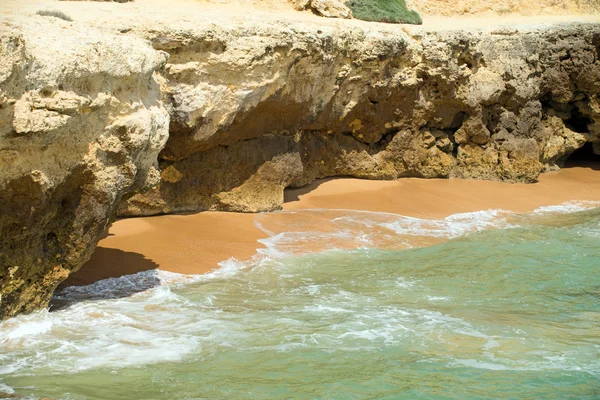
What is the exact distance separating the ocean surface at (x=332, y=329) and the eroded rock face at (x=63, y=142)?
65 centimetres

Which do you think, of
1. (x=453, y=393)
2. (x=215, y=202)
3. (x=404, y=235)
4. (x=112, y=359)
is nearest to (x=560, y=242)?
(x=404, y=235)

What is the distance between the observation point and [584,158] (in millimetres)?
21688

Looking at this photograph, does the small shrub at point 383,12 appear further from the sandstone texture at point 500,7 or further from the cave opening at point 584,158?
the cave opening at point 584,158

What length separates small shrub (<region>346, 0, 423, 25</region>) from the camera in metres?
18.2

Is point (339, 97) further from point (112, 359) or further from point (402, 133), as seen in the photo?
point (112, 359)

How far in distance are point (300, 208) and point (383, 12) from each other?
632cm

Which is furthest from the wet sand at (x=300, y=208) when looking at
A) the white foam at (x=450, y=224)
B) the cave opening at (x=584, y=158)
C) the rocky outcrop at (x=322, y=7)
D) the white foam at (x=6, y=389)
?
the rocky outcrop at (x=322, y=7)

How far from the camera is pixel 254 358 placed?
7238 mm

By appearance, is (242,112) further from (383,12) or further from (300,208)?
(383,12)

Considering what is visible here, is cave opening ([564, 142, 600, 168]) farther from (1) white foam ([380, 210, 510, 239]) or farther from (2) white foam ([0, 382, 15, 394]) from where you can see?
(2) white foam ([0, 382, 15, 394])

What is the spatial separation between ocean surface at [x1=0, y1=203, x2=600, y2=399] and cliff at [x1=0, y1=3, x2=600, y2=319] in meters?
1.09

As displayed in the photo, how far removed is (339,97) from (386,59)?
1217mm

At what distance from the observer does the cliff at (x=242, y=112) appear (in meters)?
7.57

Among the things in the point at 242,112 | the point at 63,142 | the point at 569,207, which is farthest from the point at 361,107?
the point at 63,142
